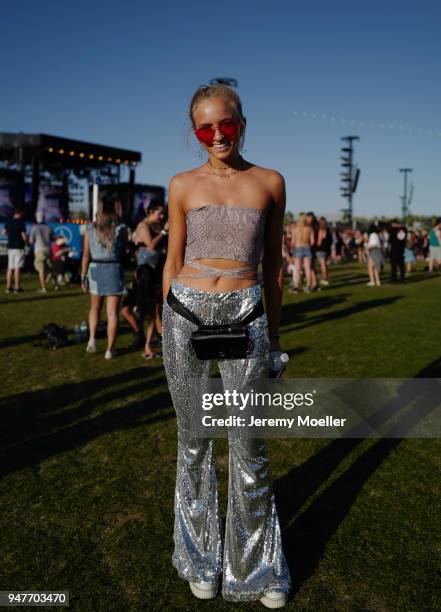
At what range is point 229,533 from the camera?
2.39 m

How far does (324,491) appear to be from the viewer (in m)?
3.38

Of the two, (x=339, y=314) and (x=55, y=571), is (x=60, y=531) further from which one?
(x=339, y=314)

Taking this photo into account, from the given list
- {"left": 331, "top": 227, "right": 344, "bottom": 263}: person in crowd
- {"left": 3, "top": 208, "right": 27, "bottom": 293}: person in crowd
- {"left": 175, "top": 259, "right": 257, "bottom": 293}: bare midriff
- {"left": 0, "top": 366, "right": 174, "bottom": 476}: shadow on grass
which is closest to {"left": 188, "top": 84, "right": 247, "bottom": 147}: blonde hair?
{"left": 175, "top": 259, "right": 257, "bottom": 293}: bare midriff

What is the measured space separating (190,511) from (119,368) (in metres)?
4.08

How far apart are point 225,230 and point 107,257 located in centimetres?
458

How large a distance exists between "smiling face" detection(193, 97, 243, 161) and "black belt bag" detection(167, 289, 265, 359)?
702mm

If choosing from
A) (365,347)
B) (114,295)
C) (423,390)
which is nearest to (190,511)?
(423,390)

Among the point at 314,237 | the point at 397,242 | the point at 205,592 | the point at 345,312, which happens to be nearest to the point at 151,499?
the point at 205,592

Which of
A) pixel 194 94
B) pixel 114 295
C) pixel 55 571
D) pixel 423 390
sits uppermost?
pixel 194 94

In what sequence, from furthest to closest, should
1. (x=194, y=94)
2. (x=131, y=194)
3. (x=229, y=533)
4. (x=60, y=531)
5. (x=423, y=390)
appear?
(x=131, y=194)
(x=423, y=390)
(x=60, y=531)
(x=229, y=533)
(x=194, y=94)

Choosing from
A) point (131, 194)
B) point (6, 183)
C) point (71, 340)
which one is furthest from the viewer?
point (131, 194)

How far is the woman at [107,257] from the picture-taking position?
639 cm

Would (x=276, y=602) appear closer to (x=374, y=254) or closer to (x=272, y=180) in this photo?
(x=272, y=180)

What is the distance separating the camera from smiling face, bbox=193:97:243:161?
7.12 ft
